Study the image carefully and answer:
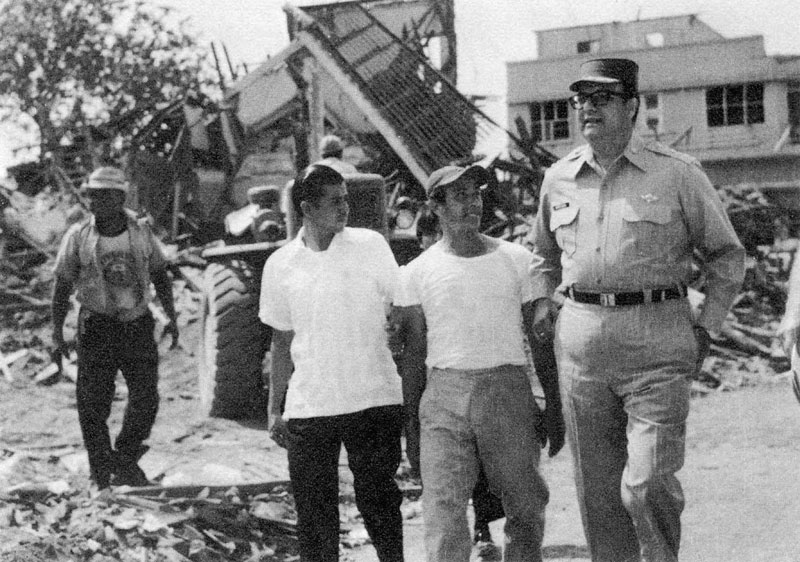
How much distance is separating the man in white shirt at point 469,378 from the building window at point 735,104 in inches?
1322

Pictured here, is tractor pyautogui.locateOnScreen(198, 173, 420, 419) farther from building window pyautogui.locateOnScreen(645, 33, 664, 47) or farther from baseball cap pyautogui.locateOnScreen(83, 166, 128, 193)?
building window pyautogui.locateOnScreen(645, 33, 664, 47)

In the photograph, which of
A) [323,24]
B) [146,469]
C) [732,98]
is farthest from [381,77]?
[732,98]

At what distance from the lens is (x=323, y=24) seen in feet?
51.0

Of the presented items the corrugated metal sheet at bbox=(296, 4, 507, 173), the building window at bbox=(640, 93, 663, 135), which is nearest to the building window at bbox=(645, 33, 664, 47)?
the building window at bbox=(640, 93, 663, 135)

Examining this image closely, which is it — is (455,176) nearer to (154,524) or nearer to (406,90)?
(154,524)

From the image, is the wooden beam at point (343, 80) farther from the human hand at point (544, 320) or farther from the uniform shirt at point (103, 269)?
the human hand at point (544, 320)

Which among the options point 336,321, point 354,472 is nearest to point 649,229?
point 336,321

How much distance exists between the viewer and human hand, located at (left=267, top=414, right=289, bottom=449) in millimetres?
4668

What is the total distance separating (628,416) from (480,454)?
60cm

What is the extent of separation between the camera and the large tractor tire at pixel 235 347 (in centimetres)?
949

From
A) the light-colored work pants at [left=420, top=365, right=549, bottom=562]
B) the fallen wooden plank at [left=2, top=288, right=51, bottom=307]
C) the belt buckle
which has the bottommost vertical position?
the fallen wooden plank at [left=2, top=288, right=51, bottom=307]

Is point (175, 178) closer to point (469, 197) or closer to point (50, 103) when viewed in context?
point (50, 103)

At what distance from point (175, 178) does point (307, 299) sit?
14323 millimetres

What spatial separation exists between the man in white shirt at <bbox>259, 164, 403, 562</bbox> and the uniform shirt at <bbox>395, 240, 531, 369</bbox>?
9.8 inches
